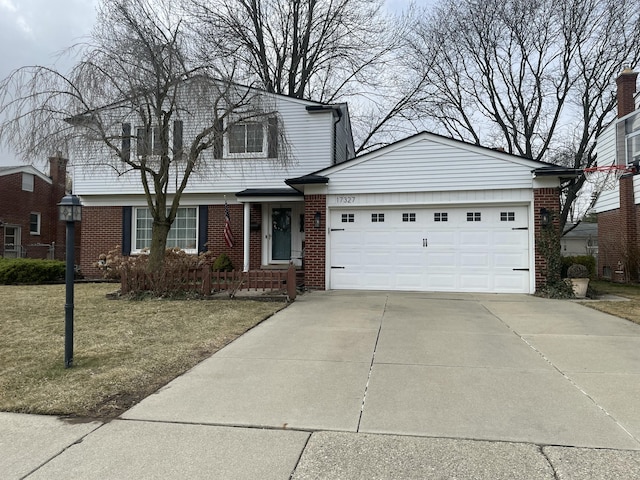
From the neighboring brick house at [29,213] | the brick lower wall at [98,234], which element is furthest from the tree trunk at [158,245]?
the neighboring brick house at [29,213]

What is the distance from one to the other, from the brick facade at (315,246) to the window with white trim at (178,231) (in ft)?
15.4

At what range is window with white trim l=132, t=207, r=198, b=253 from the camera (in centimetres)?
1555

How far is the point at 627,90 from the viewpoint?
16.3m

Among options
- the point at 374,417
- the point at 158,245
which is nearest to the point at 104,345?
the point at 374,417

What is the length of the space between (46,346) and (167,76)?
21.6 ft

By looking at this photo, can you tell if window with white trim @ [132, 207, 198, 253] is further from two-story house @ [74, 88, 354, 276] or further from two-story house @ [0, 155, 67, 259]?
two-story house @ [0, 155, 67, 259]

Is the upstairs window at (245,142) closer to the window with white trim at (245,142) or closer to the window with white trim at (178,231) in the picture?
the window with white trim at (245,142)

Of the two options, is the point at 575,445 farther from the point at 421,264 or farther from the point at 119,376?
the point at 421,264

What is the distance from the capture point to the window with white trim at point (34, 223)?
93.7 ft

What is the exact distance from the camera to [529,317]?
8.49 metres

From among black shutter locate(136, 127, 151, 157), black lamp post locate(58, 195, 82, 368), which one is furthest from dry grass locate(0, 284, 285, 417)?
black shutter locate(136, 127, 151, 157)

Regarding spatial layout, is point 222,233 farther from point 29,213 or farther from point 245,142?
point 29,213

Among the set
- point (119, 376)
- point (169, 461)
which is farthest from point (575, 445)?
point (119, 376)

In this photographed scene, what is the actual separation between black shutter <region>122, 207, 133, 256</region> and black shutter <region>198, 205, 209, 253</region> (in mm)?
2555
